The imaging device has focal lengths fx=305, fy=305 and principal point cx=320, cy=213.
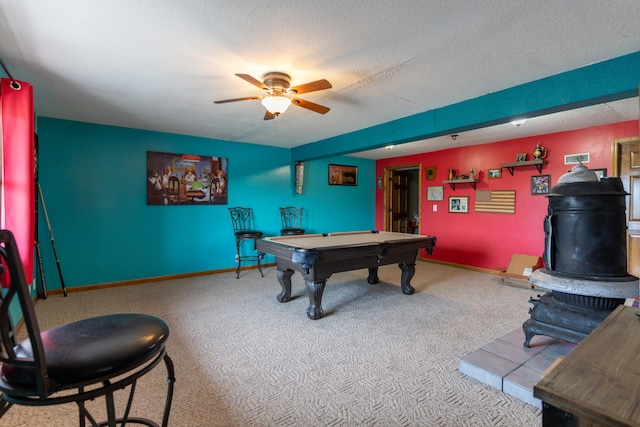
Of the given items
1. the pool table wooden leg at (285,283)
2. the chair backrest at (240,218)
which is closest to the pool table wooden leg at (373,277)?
the pool table wooden leg at (285,283)

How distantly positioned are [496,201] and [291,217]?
3.55m

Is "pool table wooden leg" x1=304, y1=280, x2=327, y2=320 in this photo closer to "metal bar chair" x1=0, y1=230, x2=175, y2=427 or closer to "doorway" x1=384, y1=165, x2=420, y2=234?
"metal bar chair" x1=0, y1=230, x2=175, y2=427

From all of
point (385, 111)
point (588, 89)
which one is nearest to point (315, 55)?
point (385, 111)

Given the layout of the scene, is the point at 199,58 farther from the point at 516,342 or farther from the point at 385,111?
the point at 516,342

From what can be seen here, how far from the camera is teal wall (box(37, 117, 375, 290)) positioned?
386 cm

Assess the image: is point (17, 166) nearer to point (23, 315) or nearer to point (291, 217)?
point (23, 315)

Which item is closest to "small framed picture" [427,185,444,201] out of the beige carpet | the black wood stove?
the beige carpet

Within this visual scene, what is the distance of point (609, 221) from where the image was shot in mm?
2012

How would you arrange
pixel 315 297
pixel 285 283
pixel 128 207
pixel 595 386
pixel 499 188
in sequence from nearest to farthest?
1. pixel 595 386
2. pixel 315 297
3. pixel 285 283
4. pixel 128 207
5. pixel 499 188

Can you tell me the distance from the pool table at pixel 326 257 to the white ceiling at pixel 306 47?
1515 mm

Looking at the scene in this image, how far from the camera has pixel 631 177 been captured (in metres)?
3.58

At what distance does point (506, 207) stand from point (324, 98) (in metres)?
3.63

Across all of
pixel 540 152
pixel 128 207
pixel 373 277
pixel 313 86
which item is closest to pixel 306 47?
pixel 313 86

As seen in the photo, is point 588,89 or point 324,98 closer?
point 588,89
